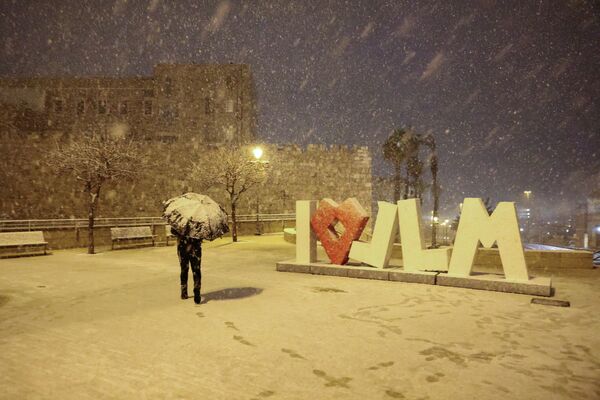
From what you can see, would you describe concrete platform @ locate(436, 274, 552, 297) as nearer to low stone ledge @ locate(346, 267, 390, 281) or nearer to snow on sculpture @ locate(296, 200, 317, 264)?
low stone ledge @ locate(346, 267, 390, 281)

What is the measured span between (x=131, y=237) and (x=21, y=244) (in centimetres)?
362

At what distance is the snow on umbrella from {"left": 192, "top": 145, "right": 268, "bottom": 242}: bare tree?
1260 centimetres

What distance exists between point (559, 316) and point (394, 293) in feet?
8.76

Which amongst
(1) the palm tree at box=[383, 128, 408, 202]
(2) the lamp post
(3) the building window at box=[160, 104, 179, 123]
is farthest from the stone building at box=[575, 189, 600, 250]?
(3) the building window at box=[160, 104, 179, 123]

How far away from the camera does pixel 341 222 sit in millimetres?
10266

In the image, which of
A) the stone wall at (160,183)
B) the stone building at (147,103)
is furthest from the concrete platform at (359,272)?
the stone building at (147,103)

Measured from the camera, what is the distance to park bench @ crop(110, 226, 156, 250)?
16.0 m

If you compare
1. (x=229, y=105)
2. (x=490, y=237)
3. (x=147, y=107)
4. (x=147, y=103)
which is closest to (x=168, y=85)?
(x=147, y=103)

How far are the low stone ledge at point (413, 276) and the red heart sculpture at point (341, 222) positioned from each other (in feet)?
4.06

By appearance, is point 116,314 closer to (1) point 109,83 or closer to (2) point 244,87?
(2) point 244,87

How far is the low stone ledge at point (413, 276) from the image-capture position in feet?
29.8

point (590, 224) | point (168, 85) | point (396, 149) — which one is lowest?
point (590, 224)

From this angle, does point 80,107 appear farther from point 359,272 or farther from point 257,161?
point 359,272

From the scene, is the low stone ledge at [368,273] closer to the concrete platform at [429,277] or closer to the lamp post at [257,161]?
the concrete platform at [429,277]
